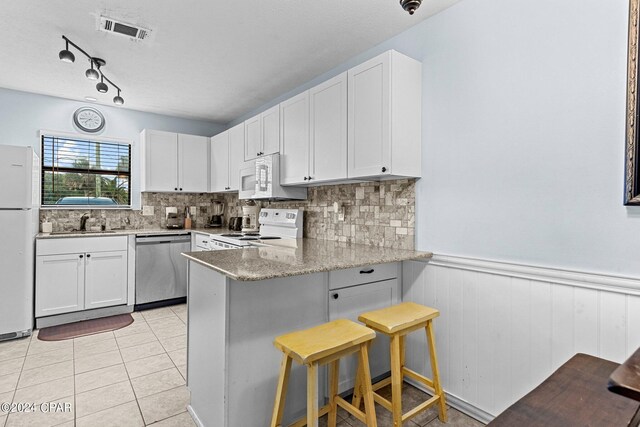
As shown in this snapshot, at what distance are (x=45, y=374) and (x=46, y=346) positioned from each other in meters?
0.66

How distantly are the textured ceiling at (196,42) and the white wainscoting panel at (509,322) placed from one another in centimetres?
175

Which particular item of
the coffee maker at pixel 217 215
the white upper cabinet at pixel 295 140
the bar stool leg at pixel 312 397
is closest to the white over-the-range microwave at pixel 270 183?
the white upper cabinet at pixel 295 140

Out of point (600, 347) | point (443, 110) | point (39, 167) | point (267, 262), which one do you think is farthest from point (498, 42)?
point (39, 167)

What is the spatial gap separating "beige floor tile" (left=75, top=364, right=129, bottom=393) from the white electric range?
133 centimetres

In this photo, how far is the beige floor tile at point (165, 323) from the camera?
3.40 meters

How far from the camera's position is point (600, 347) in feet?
4.85

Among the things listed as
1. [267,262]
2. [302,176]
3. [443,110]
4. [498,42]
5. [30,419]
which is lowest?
[30,419]

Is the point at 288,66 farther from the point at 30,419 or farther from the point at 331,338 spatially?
the point at 30,419

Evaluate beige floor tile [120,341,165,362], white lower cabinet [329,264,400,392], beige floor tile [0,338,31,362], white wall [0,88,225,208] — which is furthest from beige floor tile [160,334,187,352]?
white wall [0,88,225,208]

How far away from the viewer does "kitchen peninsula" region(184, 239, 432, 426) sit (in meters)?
1.55

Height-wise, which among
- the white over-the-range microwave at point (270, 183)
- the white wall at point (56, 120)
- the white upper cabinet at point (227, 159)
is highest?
the white wall at point (56, 120)

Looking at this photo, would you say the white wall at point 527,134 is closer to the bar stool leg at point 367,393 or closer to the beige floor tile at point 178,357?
the bar stool leg at point 367,393

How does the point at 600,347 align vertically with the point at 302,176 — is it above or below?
below

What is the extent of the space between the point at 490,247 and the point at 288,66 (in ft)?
7.61
